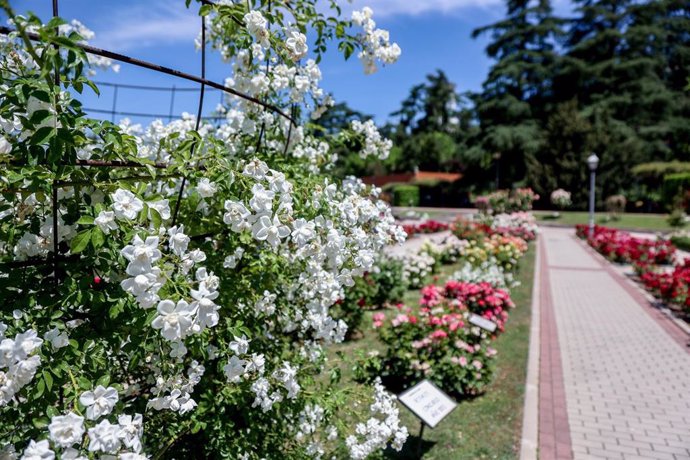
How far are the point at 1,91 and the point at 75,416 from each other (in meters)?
0.97

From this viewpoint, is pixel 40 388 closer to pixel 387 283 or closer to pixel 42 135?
pixel 42 135

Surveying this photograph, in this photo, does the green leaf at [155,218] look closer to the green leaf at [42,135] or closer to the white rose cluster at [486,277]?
the green leaf at [42,135]

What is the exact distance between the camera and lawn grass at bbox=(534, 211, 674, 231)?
22.3 metres

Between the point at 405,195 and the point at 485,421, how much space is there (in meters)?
36.9

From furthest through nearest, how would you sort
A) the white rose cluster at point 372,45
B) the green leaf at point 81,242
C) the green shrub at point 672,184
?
the green shrub at point 672,184 → the white rose cluster at point 372,45 → the green leaf at point 81,242

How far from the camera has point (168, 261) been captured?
5.27 ft

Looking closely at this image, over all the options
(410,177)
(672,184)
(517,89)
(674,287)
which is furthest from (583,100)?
(674,287)

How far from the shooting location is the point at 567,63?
36000 millimetres

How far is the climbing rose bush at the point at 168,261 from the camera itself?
1.25m

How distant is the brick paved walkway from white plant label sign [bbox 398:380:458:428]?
3.01 ft

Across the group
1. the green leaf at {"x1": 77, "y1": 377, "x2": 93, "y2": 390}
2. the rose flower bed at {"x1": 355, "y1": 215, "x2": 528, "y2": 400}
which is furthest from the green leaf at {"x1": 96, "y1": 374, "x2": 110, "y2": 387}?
the rose flower bed at {"x1": 355, "y1": 215, "x2": 528, "y2": 400}

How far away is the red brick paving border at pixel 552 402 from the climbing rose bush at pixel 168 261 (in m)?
1.82

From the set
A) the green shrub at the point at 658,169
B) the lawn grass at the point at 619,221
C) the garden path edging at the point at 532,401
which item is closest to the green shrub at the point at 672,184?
the green shrub at the point at 658,169

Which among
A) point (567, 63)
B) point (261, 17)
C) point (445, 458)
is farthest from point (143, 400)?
point (567, 63)
